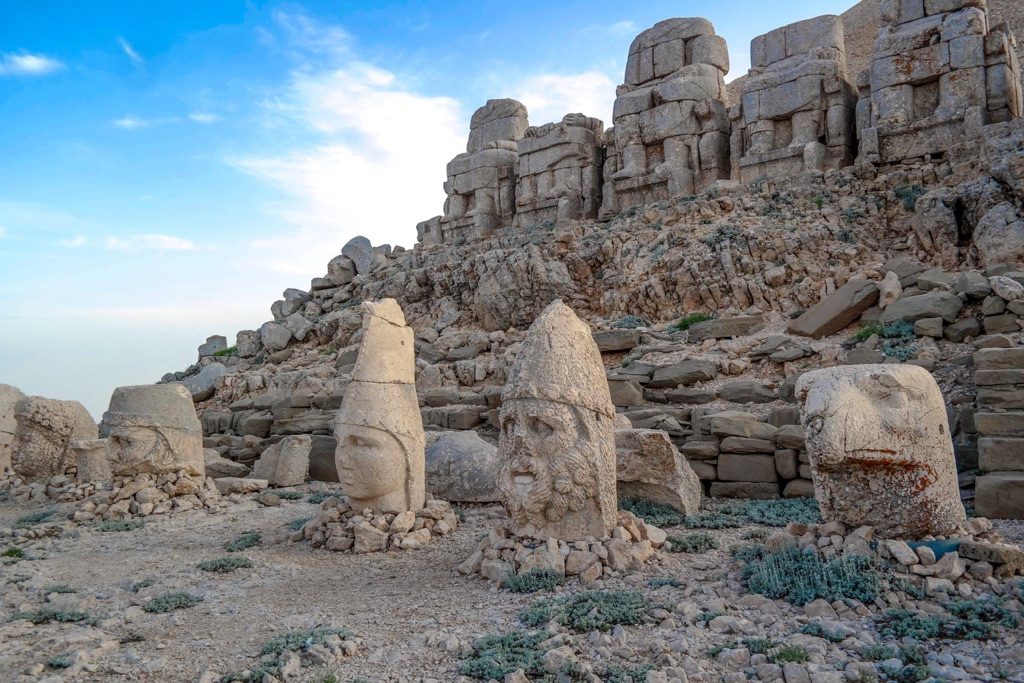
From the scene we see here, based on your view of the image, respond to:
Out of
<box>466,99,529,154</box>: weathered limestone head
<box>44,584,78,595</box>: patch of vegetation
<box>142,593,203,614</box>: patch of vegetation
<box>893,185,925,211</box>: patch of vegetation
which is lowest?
<box>44,584,78,595</box>: patch of vegetation

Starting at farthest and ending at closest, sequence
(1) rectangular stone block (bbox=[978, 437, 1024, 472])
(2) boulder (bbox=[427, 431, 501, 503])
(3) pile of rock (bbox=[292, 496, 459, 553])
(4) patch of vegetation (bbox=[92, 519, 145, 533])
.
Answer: (2) boulder (bbox=[427, 431, 501, 503])
(4) patch of vegetation (bbox=[92, 519, 145, 533])
(3) pile of rock (bbox=[292, 496, 459, 553])
(1) rectangular stone block (bbox=[978, 437, 1024, 472])

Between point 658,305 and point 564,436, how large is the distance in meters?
10.7

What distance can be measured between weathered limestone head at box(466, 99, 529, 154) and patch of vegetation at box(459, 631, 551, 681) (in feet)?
65.9

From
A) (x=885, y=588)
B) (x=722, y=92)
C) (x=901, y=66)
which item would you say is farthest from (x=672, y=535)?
(x=722, y=92)

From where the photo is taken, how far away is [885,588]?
406 centimetres

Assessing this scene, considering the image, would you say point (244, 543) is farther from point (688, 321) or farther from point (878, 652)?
point (688, 321)

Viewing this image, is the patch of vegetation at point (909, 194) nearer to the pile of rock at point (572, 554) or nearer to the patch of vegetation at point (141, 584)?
the pile of rock at point (572, 554)

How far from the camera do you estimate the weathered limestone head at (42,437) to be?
10242 millimetres

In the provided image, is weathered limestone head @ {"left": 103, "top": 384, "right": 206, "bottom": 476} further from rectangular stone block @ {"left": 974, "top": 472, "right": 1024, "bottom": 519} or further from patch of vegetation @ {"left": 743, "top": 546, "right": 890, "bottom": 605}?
rectangular stone block @ {"left": 974, "top": 472, "right": 1024, "bottom": 519}

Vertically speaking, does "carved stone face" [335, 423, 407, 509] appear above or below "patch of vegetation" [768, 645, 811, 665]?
above

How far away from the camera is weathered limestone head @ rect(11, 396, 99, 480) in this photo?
10242 millimetres

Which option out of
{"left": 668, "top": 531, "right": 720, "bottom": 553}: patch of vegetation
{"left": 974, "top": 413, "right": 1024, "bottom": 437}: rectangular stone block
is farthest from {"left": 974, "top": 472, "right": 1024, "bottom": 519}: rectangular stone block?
{"left": 668, "top": 531, "right": 720, "bottom": 553}: patch of vegetation

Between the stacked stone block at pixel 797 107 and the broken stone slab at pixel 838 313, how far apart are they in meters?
5.30

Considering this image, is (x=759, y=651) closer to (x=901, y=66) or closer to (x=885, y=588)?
(x=885, y=588)
